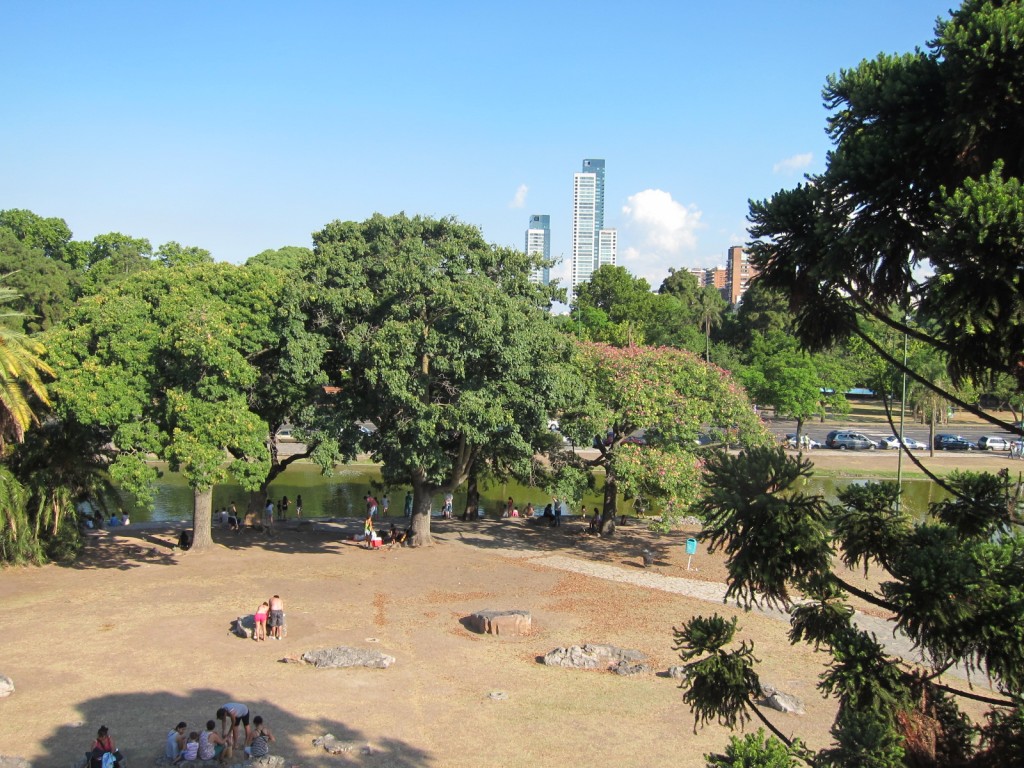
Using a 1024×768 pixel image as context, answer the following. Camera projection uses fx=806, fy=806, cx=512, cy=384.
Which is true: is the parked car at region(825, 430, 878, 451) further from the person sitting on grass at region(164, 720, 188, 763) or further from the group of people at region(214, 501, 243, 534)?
the person sitting on grass at region(164, 720, 188, 763)

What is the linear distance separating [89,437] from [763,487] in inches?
Result: 881

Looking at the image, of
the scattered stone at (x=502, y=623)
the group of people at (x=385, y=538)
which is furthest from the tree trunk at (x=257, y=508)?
the scattered stone at (x=502, y=623)

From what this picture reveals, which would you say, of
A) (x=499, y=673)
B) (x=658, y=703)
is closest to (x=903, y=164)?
(x=658, y=703)

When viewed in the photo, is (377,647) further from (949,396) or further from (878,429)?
(878,429)

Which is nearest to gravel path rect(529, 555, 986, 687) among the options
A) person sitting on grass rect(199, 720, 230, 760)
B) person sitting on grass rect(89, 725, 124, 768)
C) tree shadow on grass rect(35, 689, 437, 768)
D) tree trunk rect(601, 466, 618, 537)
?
tree trunk rect(601, 466, 618, 537)

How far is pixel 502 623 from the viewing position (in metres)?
18.8

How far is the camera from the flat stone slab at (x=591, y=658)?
16.8 metres

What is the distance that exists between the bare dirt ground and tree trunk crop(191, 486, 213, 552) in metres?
0.56

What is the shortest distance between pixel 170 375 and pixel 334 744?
45.0 feet

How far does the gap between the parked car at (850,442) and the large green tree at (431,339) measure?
37726 mm

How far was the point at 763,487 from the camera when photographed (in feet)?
21.3

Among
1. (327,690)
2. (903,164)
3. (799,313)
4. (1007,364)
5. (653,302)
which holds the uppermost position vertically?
(653,302)

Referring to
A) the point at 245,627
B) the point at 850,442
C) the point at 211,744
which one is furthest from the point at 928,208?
the point at 850,442

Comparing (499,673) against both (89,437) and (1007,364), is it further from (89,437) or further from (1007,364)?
(89,437)
